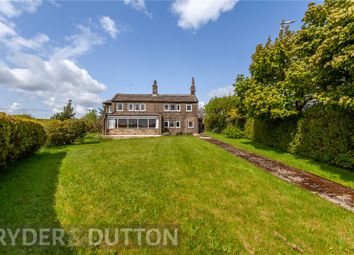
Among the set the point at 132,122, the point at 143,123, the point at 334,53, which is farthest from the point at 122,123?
the point at 334,53

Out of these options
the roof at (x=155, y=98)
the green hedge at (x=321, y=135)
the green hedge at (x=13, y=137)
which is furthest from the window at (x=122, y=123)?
the green hedge at (x=321, y=135)

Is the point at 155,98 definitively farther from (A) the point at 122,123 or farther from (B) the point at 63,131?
(B) the point at 63,131

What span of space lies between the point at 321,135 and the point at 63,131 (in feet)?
65.2

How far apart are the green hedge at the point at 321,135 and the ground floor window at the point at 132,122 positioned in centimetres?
2204

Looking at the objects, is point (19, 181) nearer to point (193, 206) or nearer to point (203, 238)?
point (193, 206)

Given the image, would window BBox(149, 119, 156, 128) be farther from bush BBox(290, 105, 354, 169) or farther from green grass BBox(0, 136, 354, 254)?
green grass BBox(0, 136, 354, 254)

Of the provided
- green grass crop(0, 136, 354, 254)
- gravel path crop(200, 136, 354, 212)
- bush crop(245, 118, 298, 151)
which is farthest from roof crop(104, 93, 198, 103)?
green grass crop(0, 136, 354, 254)

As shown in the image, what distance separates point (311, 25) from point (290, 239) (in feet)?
41.6

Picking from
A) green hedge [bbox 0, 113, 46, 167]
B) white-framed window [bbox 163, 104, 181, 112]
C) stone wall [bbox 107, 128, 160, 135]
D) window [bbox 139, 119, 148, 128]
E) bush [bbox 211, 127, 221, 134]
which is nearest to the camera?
green hedge [bbox 0, 113, 46, 167]

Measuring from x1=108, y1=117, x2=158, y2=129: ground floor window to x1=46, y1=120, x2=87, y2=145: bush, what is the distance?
540 inches

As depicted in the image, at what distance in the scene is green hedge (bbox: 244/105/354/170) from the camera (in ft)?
30.6

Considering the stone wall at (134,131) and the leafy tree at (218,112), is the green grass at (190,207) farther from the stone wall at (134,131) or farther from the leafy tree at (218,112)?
the leafy tree at (218,112)

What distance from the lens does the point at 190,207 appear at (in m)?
5.28

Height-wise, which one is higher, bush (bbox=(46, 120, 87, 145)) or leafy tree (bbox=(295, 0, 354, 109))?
leafy tree (bbox=(295, 0, 354, 109))
